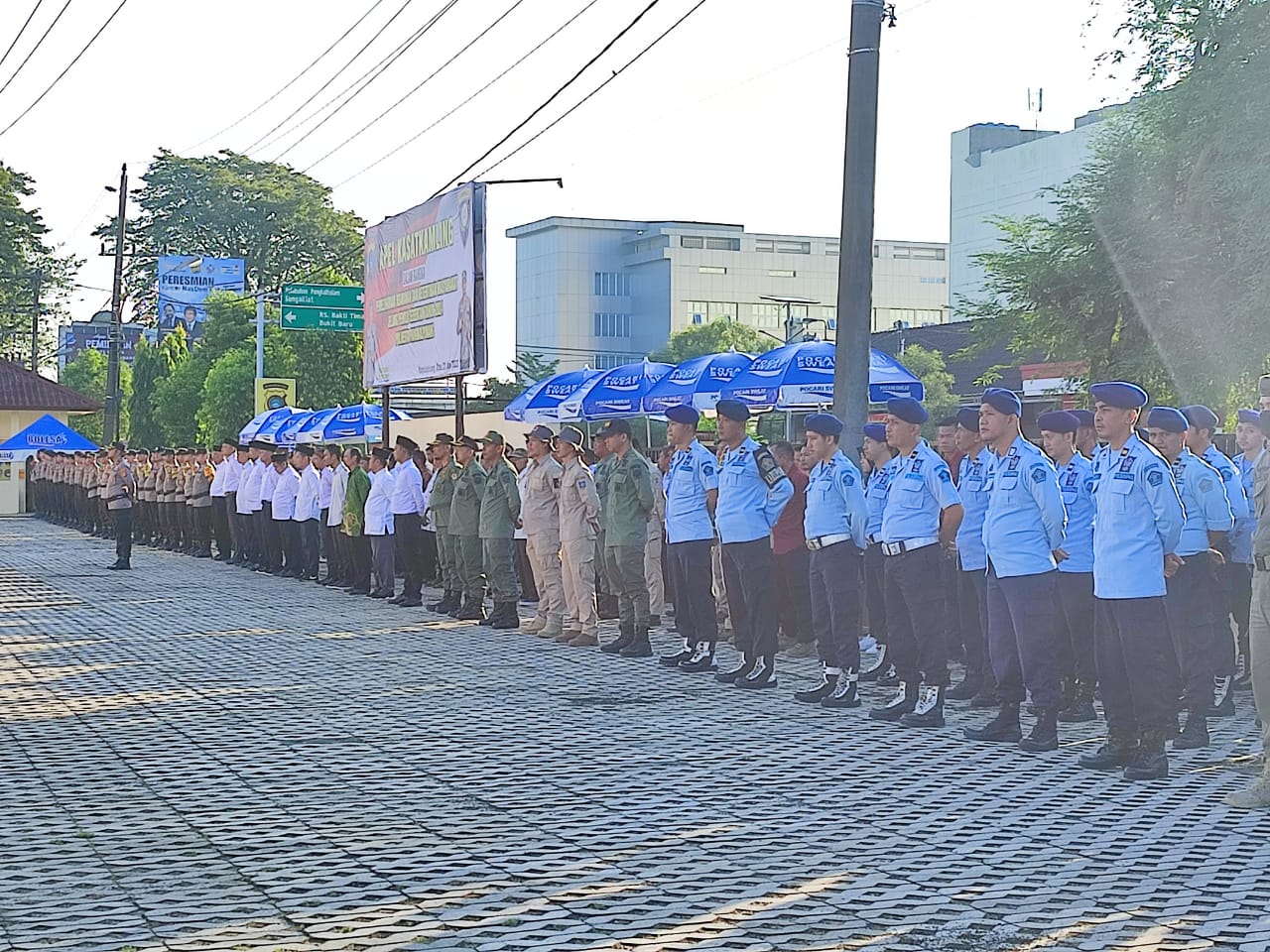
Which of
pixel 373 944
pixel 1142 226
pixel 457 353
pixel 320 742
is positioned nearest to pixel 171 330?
pixel 457 353

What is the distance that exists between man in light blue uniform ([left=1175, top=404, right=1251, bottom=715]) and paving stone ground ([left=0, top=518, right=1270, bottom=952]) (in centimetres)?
25

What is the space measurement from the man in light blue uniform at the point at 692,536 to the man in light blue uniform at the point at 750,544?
1.51 ft

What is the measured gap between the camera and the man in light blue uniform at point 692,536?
43.8ft

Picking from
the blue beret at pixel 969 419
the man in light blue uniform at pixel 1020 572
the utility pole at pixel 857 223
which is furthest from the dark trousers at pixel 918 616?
the utility pole at pixel 857 223

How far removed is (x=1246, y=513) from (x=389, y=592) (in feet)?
39.1

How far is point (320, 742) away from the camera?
398 inches

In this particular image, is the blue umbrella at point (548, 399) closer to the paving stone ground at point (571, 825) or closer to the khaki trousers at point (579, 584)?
the khaki trousers at point (579, 584)

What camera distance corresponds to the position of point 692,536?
13.5 metres

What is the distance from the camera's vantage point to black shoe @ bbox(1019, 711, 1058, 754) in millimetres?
9648

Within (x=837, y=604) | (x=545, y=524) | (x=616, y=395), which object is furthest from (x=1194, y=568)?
(x=616, y=395)

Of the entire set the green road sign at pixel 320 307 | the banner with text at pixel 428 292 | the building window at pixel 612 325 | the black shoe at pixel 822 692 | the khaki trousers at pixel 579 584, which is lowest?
the black shoe at pixel 822 692

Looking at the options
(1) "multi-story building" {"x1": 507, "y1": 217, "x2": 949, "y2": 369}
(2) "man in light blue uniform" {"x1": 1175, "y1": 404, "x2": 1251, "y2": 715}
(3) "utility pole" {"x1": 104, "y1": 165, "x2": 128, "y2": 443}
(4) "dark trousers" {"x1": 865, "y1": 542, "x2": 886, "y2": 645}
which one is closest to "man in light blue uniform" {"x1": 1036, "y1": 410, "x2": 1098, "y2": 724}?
(2) "man in light blue uniform" {"x1": 1175, "y1": 404, "x2": 1251, "y2": 715}

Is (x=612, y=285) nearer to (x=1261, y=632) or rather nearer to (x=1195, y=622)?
(x=1195, y=622)

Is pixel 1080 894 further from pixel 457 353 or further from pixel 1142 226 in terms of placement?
pixel 457 353
